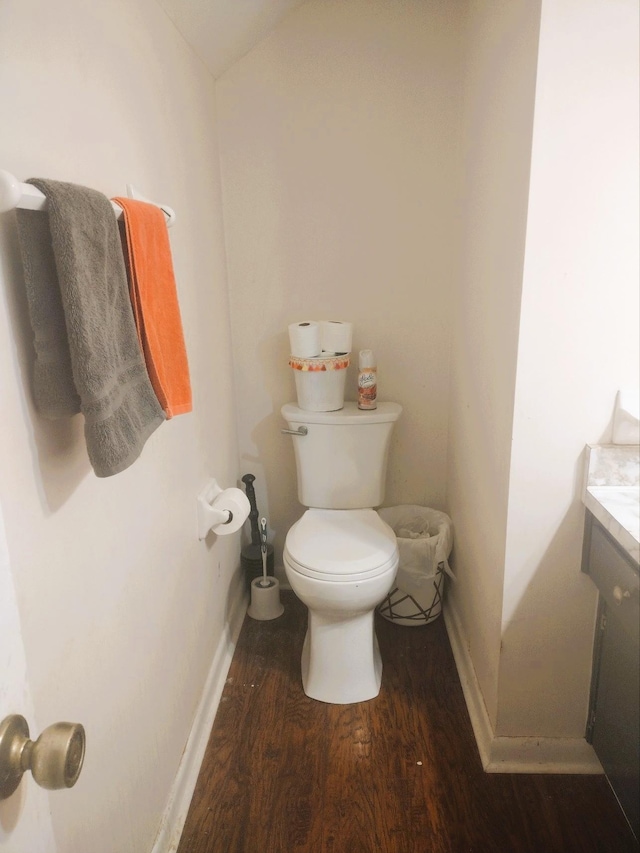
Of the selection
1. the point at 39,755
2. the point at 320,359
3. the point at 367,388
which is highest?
the point at 320,359

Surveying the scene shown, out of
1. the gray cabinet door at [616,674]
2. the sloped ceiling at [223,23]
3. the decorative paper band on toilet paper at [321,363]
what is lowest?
the gray cabinet door at [616,674]

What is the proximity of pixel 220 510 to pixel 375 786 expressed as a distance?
2.83ft

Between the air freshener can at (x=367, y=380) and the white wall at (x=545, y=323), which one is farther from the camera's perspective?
the air freshener can at (x=367, y=380)

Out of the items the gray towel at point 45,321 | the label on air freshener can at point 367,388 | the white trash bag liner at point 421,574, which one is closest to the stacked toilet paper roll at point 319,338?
the label on air freshener can at point 367,388

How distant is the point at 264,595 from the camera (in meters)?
2.23

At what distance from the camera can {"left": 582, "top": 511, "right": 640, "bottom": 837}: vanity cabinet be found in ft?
3.84

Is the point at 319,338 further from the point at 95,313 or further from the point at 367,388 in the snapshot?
the point at 95,313

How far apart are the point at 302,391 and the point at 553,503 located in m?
1.00

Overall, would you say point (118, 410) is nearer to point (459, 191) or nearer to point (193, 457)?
point (193, 457)

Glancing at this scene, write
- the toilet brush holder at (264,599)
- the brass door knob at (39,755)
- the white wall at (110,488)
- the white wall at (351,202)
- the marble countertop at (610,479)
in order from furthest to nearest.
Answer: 1. the toilet brush holder at (264,599)
2. the white wall at (351,202)
3. the marble countertop at (610,479)
4. the white wall at (110,488)
5. the brass door knob at (39,755)

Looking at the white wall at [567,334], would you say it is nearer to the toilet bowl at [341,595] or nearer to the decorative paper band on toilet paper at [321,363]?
the toilet bowl at [341,595]

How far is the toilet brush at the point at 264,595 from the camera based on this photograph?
2236 millimetres

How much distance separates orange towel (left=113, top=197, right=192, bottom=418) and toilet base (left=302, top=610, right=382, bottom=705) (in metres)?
1.00

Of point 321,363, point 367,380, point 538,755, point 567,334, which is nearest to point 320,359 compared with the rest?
point 321,363
